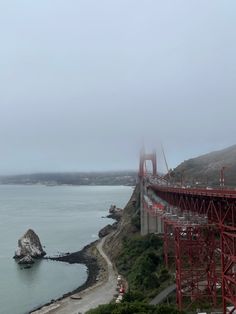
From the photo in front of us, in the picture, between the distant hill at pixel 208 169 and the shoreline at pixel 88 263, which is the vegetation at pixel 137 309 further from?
the distant hill at pixel 208 169

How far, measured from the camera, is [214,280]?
27172 mm

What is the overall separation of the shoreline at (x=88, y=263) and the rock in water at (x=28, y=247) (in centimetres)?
162

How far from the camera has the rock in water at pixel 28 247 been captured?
6412cm

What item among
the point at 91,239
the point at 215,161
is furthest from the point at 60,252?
the point at 215,161

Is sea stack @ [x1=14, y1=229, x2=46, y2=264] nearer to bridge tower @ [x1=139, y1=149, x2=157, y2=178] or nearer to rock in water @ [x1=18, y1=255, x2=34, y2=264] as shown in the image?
rock in water @ [x1=18, y1=255, x2=34, y2=264]

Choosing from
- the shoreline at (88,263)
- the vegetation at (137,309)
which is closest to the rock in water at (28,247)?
the shoreline at (88,263)

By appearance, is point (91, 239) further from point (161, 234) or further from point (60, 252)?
point (161, 234)

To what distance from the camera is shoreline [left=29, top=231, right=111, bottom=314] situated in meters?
44.1

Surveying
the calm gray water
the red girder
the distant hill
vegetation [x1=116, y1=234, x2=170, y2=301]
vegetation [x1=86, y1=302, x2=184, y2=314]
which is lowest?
the calm gray water

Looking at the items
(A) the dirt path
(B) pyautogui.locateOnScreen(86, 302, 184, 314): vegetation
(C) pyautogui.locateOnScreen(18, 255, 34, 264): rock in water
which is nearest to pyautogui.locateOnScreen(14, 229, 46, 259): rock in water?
(C) pyautogui.locateOnScreen(18, 255, 34, 264): rock in water

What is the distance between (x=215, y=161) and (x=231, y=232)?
272 ft

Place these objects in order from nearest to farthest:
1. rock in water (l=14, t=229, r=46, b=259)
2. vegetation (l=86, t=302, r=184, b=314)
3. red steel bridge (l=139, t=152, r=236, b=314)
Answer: vegetation (l=86, t=302, r=184, b=314)
red steel bridge (l=139, t=152, r=236, b=314)
rock in water (l=14, t=229, r=46, b=259)

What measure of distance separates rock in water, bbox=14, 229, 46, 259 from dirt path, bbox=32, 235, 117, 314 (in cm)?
2308

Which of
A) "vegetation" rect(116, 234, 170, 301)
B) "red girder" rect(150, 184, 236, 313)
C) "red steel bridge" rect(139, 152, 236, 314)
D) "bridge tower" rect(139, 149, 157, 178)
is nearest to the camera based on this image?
"red girder" rect(150, 184, 236, 313)
